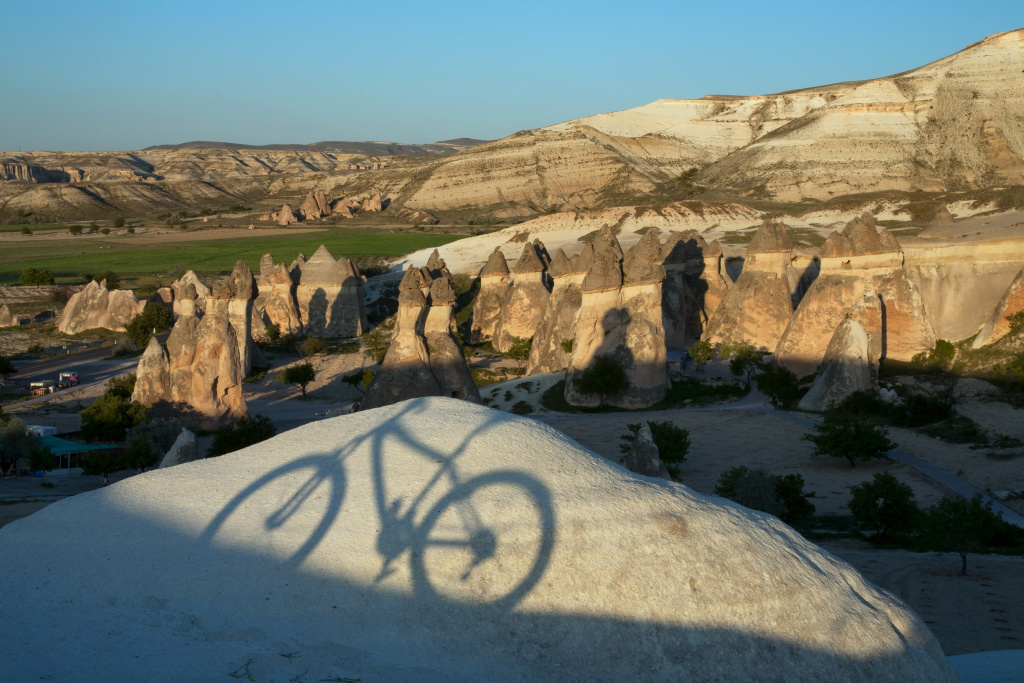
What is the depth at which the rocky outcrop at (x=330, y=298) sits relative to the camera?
3422cm

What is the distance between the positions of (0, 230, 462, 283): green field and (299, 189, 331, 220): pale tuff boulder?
16.0m

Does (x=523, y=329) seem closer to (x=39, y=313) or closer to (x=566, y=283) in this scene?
(x=566, y=283)

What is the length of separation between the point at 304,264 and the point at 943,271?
2337 cm

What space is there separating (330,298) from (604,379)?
16.7 metres

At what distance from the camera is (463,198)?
289ft

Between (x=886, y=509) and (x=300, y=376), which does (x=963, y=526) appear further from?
(x=300, y=376)

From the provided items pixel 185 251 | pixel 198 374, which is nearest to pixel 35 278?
pixel 185 251

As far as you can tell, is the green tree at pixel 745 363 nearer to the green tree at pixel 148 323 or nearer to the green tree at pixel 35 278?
the green tree at pixel 148 323

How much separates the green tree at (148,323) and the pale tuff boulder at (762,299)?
2082 centimetres

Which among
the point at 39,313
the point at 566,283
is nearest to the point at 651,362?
the point at 566,283

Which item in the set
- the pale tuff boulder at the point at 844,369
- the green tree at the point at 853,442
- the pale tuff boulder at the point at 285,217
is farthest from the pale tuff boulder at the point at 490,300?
the pale tuff boulder at the point at 285,217

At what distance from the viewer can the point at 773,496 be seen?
12273mm

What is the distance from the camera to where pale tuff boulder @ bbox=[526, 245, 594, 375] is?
24750mm

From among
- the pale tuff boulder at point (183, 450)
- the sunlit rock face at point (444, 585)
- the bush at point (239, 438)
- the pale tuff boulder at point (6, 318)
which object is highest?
the sunlit rock face at point (444, 585)
